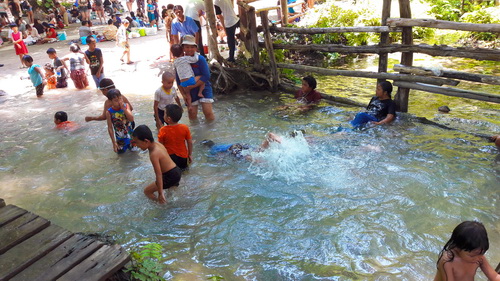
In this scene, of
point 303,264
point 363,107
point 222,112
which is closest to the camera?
point 303,264

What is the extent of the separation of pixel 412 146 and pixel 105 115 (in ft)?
16.3

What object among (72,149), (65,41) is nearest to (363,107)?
(72,149)

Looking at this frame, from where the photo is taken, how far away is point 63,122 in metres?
8.24

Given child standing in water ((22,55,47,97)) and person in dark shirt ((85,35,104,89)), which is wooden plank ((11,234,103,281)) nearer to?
person in dark shirt ((85,35,104,89))

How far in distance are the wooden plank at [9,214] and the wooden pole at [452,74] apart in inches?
249

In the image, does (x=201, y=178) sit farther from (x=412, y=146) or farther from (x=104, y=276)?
(x=412, y=146)

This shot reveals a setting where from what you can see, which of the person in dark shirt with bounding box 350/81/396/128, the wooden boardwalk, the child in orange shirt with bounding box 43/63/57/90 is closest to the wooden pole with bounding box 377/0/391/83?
the person in dark shirt with bounding box 350/81/396/128

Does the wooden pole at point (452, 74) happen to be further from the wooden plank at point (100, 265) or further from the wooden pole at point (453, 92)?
the wooden plank at point (100, 265)

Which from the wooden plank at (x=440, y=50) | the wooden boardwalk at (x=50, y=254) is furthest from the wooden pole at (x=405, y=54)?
the wooden boardwalk at (x=50, y=254)

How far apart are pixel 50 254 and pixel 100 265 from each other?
1.63 ft

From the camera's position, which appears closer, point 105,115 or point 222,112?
point 105,115

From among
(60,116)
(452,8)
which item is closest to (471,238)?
(60,116)

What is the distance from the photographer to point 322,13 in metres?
13.6

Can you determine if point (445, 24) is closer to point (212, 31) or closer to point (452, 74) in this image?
point (452, 74)
